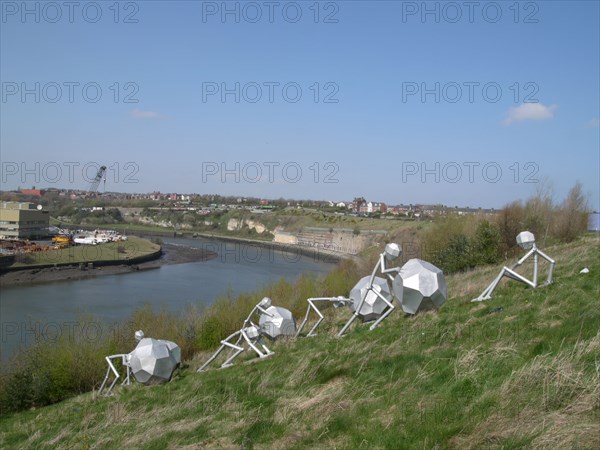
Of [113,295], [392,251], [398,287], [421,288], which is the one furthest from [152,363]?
[113,295]

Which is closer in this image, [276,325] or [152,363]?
[152,363]

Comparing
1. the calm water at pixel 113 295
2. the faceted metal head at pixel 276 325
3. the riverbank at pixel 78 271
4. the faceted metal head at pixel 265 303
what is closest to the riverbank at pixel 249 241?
the calm water at pixel 113 295

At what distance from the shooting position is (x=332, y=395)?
693cm

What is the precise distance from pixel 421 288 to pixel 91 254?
222ft

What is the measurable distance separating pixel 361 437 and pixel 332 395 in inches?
53.4

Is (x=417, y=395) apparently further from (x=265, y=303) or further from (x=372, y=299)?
(x=265, y=303)

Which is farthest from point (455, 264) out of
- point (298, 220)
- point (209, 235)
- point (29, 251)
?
point (209, 235)

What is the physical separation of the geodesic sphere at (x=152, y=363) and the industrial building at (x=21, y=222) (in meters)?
71.0

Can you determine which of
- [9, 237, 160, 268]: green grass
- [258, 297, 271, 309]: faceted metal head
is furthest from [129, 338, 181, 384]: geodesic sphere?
[9, 237, 160, 268]: green grass

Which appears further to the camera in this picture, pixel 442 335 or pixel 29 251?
pixel 29 251

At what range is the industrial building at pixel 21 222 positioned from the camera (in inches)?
3007

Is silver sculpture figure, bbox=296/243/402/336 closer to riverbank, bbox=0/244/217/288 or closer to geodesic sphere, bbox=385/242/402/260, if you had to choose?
geodesic sphere, bbox=385/242/402/260

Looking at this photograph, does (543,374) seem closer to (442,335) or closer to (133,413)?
(442,335)

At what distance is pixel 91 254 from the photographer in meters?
71.9
